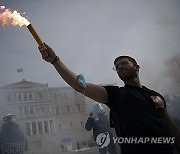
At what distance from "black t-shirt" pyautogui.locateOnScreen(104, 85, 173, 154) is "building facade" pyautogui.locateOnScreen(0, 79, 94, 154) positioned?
3210 cm

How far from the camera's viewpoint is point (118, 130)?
153 cm

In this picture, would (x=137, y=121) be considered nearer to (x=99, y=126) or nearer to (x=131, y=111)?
(x=131, y=111)

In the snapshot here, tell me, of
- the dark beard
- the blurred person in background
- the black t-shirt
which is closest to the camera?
the black t-shirt

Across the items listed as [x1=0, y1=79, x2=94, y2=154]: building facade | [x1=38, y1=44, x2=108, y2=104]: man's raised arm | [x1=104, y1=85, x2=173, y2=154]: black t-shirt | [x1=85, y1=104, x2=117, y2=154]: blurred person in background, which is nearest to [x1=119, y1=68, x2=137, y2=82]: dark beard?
[x1=104, y1=85, x2=173, y2=154]: black t-shirt

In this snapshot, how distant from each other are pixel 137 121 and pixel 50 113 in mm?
38123

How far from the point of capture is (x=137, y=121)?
57.2 inches

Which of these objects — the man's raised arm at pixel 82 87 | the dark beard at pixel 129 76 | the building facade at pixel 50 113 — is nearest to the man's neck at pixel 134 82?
the dark beard at pixel 129 76

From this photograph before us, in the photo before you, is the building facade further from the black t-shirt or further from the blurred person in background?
the black t-shirt

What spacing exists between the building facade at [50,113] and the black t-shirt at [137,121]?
105 feet

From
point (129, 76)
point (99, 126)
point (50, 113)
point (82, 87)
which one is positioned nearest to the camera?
point (82, 87)

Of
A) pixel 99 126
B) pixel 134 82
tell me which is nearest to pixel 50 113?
pixel 99 126

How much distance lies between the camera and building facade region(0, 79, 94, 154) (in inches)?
1355

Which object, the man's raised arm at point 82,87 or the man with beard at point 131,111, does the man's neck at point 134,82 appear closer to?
the man with beard at point 131,111

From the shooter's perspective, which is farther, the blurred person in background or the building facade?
the building facade
